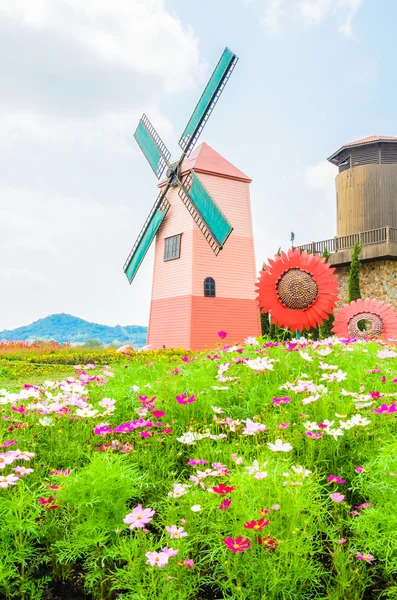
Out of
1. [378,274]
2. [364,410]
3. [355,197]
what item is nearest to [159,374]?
[364,410]

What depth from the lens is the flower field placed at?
242 cm

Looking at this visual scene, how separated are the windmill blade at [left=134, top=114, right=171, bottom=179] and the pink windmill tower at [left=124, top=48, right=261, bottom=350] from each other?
26 cm

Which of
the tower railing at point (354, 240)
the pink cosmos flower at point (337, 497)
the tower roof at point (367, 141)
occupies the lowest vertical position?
the pink cosmos flower at point (337, 497)

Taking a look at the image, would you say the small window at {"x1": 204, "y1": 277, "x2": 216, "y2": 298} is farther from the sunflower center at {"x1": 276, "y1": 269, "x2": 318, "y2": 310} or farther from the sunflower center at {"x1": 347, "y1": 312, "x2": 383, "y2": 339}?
the sunflower center at {"x1": 276, "y1": 269, "x2": 318, "y2": 310}

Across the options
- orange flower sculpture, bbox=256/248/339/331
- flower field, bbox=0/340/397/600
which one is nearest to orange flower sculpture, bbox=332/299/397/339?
orange flower sculpture, bbox=256/248/339/331

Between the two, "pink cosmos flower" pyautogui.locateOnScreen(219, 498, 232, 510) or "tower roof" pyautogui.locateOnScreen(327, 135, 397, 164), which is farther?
"tower roof" pyautogui.locateOnScreen(327, 135, 397, 164)

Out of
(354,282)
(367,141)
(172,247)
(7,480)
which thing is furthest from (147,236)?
(7,480)

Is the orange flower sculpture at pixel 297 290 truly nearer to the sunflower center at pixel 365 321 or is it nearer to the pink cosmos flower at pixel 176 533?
the sunflower center at pixel 365 321

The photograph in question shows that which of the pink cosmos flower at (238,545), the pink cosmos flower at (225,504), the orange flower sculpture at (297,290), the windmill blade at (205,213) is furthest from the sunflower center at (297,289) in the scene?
the windmill blade at (205,213)

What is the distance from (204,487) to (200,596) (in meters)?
0.49

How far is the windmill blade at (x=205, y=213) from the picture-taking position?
16.1m

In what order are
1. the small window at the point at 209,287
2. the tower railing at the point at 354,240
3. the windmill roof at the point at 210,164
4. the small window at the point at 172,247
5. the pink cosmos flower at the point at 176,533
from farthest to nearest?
1. the tower railing at the point at 354,240
2. the small window at the point at 172,247
3. the windmill roof at the point at 210,164
4. the small window at the point at 209,287
5. the pink cosmos flower at the point at 176,533

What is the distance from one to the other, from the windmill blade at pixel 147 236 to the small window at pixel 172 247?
751mm

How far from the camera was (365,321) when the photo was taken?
29.7 feet
